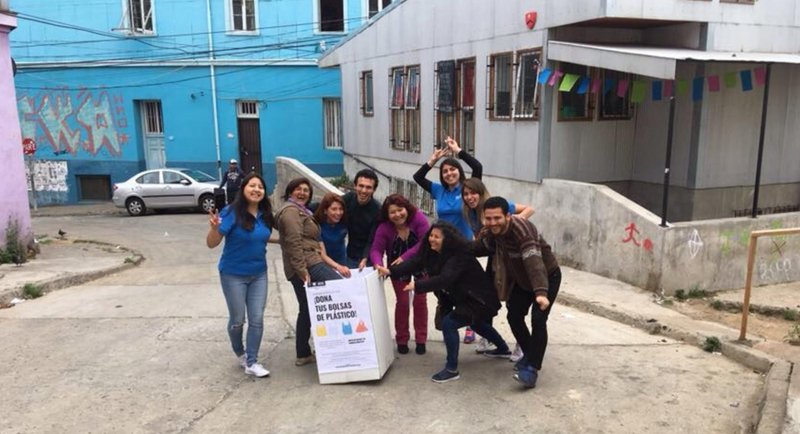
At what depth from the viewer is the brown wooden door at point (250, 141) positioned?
21656 millimetres

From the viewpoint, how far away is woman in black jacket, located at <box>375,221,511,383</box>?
450cm

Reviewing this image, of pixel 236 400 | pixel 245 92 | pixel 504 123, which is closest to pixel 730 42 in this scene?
pixel 504 123

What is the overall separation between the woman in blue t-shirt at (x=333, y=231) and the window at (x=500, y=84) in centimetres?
586

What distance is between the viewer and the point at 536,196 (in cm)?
956

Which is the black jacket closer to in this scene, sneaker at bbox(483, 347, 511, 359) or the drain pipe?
sneaker at bbox(483, 347, 511, 359)

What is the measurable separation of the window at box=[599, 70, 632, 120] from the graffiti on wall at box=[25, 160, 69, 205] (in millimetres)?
19456

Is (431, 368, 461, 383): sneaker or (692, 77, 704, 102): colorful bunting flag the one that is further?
(692, 77, 704, 102): colorful bunting flag

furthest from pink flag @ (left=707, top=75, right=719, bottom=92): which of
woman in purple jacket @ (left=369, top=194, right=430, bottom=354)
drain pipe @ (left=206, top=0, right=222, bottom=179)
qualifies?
drain pipe @ (left=206, top=0, right=222, bottom=179)

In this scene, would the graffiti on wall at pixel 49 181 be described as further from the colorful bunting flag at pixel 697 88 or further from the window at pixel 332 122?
the colorful bunting flag at pixel 697 88

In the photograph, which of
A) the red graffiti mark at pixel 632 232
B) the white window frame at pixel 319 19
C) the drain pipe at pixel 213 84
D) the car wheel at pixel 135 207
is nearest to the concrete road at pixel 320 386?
the red graffiti mark at pixel 632 232

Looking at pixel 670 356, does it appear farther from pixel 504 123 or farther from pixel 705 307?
pixel 504 123

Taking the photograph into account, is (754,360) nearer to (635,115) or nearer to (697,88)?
(697,88)

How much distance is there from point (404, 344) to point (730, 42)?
6.80 m

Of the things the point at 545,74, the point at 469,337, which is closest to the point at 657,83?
the point at 545,74
